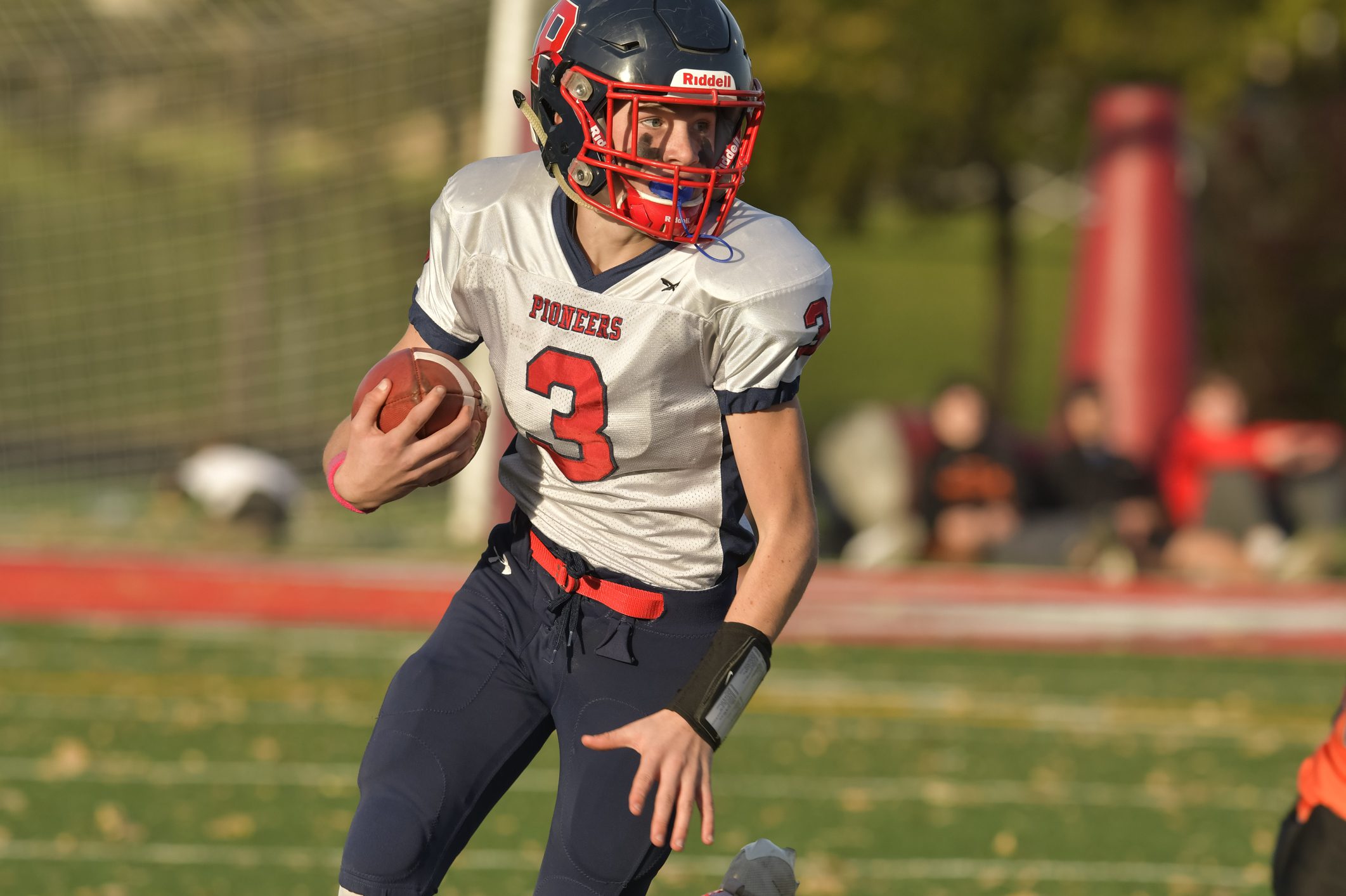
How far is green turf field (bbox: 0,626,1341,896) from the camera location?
5082mm

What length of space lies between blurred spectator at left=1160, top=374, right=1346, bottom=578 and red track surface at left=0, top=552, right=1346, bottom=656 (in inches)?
29.5

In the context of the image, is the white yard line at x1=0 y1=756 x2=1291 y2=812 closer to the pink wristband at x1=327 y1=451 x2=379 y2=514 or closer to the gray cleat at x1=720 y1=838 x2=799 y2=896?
the gray cleat at x1=720 y1=838 x2=799 y2=896

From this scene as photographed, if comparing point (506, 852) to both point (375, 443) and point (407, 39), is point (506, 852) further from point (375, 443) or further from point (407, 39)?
point (407, 39)

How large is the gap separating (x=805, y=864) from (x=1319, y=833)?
2055 millimetres

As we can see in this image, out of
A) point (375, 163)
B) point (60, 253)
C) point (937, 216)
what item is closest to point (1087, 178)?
point (937, 216)

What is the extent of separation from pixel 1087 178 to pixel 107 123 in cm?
970

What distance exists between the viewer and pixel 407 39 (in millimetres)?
13531

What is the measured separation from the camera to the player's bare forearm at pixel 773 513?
2.95 meters

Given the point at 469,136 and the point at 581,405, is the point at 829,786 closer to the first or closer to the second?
the point at 581,405

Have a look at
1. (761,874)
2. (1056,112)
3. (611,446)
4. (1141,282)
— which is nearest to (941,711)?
(761,874)

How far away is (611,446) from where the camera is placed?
3.12 meters

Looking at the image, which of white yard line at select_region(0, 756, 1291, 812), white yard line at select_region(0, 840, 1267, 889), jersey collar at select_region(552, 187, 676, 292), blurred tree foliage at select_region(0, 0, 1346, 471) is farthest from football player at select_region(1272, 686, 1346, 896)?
blurred tree foliage at select_region(0, 0, 1346, 471)

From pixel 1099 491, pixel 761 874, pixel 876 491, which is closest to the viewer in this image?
pixel 761 874

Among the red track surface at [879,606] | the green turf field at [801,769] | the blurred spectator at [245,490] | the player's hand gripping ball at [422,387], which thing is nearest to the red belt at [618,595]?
the player's hand gripping ball at [422,387]
